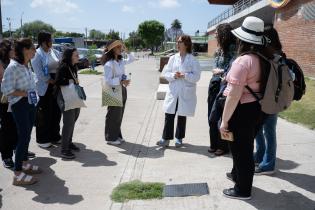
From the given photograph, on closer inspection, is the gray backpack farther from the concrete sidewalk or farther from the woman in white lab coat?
the woman in white lab coat

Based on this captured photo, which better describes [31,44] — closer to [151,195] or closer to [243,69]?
[151,195]

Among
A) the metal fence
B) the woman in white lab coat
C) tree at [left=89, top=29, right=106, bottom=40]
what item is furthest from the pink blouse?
tree at [left=89, top=29, right=106, bottom=40]

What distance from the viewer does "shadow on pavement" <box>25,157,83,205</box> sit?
13.9 feet

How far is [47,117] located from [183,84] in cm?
229

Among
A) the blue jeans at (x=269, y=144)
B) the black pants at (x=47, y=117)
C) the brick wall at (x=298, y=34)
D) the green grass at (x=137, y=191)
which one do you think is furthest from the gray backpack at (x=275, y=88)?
the brick wall at (x=298, y=34)

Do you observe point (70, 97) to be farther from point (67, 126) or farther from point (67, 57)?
point (67, 57)

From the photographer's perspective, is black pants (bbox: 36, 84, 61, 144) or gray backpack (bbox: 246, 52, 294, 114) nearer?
gray backpack (bbox: 246, 52, 294, 114)

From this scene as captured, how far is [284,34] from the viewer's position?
59.1 feet

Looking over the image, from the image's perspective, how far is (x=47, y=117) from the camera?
6152 millimetres

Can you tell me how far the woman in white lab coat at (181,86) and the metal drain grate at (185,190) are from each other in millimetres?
1785

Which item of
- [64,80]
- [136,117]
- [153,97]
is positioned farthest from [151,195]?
[153,97]

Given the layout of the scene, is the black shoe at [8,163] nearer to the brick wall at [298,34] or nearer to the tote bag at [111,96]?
the tote bag at [111,96]

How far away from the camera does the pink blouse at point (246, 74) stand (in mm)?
3602

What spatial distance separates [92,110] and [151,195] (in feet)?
19.2
